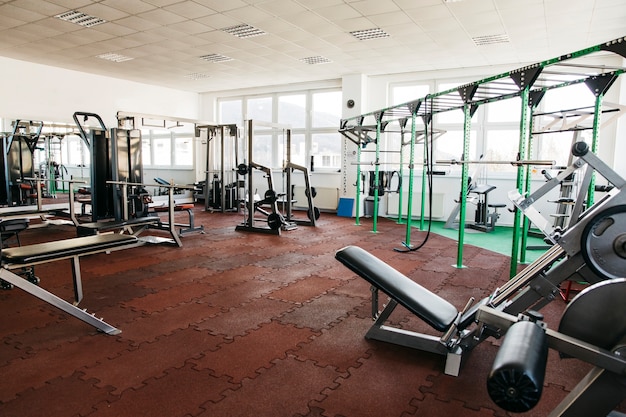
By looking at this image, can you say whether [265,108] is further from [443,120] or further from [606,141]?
[606,141]

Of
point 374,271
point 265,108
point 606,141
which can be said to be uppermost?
point 265,108

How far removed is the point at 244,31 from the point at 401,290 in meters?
5.15

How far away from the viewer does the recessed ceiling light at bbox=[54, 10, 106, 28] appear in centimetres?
555

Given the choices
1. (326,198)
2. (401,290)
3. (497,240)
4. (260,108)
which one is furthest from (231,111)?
(401,290)

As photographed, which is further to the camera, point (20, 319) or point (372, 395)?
point (20, 319)

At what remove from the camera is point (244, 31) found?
6.15 metres

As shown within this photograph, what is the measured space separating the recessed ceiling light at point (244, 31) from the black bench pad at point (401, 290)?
15.2ft

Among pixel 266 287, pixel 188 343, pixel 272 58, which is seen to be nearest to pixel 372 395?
pixel 188 343

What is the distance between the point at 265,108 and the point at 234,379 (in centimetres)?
921

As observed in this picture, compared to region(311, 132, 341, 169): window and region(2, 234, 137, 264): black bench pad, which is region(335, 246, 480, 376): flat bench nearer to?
region(2, 234, 137, 264): black bench pad

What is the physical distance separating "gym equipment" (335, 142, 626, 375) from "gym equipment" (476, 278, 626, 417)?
0.55m

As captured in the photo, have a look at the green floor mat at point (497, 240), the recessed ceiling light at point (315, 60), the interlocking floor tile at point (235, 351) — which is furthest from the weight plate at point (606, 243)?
the recessed ceiling light at point (315, 60)

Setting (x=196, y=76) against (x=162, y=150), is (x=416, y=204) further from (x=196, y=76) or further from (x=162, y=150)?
(x=162, y=150)

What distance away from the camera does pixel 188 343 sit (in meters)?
2.59
